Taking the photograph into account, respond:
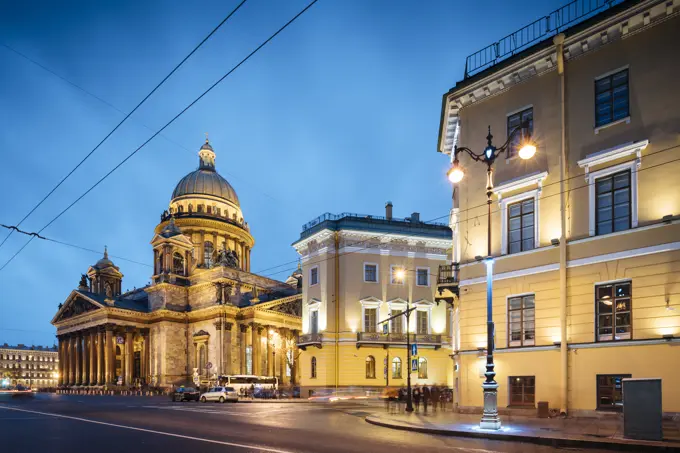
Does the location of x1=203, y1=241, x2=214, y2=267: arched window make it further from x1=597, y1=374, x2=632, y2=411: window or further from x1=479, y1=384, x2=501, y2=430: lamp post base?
x1=479, y1=384, x2=501, y2=430: lamp post base

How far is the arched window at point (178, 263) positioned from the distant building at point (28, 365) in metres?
101

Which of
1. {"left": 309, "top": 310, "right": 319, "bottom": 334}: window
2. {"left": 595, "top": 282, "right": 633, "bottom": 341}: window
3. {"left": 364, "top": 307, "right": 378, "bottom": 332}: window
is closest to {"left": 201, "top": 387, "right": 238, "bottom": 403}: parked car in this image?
{"left": 309, "top": 310, "right": 319, "bottom": 334}: window

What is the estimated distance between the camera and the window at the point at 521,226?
77.6ft

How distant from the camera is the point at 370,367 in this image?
154 ft

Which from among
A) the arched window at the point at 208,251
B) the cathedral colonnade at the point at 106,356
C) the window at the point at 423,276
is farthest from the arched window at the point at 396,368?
the arched window at the point at 208,251

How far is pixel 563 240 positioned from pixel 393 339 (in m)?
26.8

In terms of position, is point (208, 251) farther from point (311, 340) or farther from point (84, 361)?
point (311, 340)

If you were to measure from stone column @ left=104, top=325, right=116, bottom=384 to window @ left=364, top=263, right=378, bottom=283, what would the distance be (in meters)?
45.1

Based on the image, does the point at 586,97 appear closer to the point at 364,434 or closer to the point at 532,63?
the point at 532,63

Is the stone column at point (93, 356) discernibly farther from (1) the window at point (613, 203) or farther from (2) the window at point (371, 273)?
(1) the window at point (613, 203)

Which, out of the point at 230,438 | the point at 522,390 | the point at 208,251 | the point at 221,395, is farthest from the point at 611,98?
the point at 208,251

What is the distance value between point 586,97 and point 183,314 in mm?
64531

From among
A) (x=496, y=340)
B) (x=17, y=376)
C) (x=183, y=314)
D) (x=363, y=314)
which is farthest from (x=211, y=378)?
(x=17, y=376)

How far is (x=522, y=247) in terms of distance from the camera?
23.9 m
